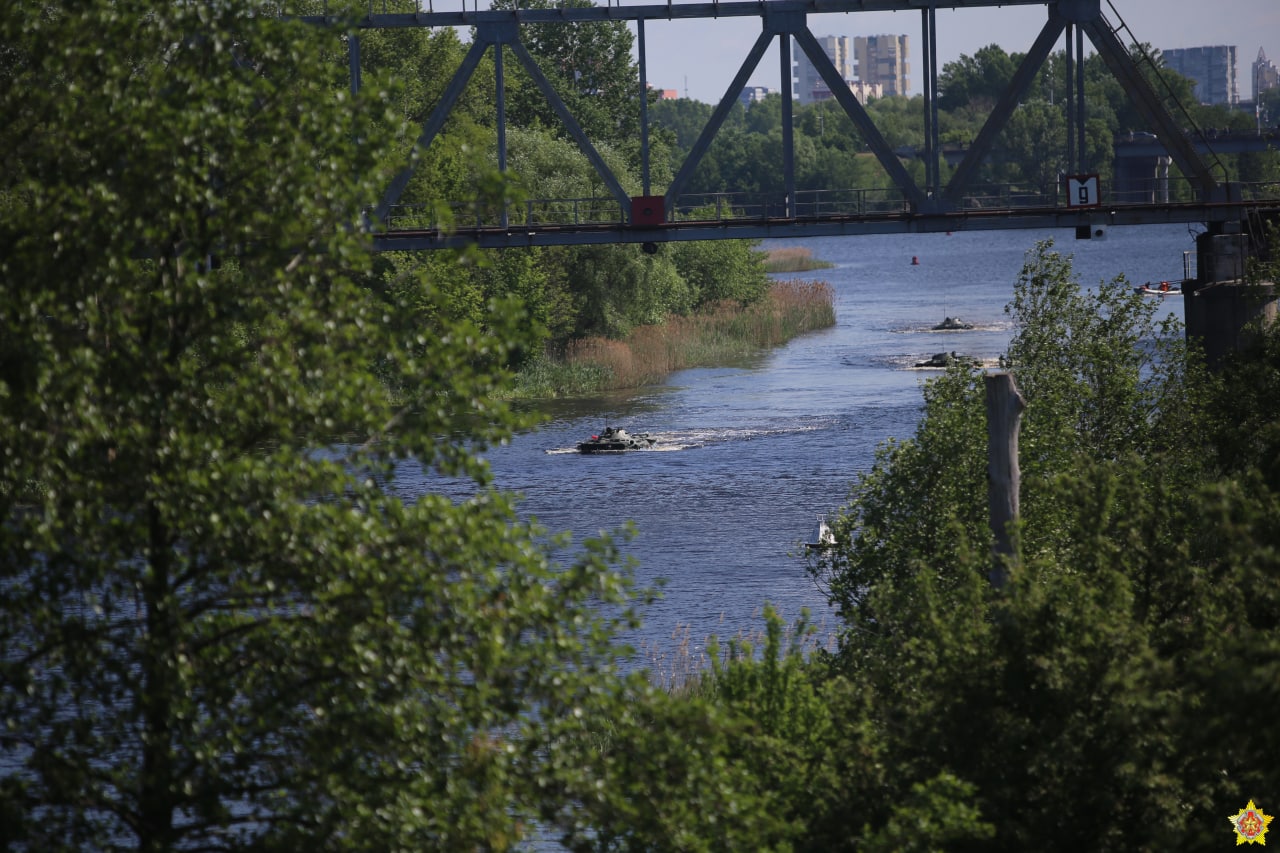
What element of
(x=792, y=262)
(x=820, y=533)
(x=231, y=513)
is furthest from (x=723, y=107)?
(x=792, y=262)

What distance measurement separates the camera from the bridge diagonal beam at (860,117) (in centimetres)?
4338

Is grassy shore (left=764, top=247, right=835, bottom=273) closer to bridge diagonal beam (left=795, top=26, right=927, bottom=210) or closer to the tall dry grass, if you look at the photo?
the tall dry grass

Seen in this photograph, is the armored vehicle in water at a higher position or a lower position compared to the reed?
higher

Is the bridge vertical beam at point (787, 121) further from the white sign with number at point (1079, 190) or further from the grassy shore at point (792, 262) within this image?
the grassy shore at point (792, 262)

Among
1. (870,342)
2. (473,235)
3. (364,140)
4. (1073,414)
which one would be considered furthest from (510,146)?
(364,140)

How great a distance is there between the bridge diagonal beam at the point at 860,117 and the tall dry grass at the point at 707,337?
27.9m

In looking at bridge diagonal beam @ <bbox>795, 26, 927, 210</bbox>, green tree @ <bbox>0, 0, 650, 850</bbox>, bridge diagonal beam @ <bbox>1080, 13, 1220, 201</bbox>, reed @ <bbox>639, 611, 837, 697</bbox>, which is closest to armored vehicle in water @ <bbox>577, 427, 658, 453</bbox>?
bridge diagonal beam @ <bbox>795, 26, 927, 210</bbox>

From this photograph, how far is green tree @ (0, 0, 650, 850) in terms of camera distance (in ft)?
41.0

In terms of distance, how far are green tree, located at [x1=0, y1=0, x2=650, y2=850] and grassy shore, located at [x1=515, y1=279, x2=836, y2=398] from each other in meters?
54.5

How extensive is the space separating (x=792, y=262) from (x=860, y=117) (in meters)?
99.7

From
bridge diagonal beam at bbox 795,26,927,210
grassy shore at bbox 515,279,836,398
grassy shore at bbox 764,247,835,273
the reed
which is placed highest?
bridge diagonal beam at bbox 795,26,927,210

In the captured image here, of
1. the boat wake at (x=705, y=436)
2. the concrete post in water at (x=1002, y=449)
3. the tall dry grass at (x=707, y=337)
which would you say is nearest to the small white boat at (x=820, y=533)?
the concrete post in water at (x=1002, y=449)

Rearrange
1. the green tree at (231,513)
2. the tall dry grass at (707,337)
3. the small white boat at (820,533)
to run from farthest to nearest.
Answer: the tall dry grass at (707,337) → the small white boat at (820,533) → the green tree at (231,513)

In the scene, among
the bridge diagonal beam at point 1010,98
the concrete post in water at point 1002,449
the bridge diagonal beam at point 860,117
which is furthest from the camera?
the bridge diagonal beam at point 1010,98
